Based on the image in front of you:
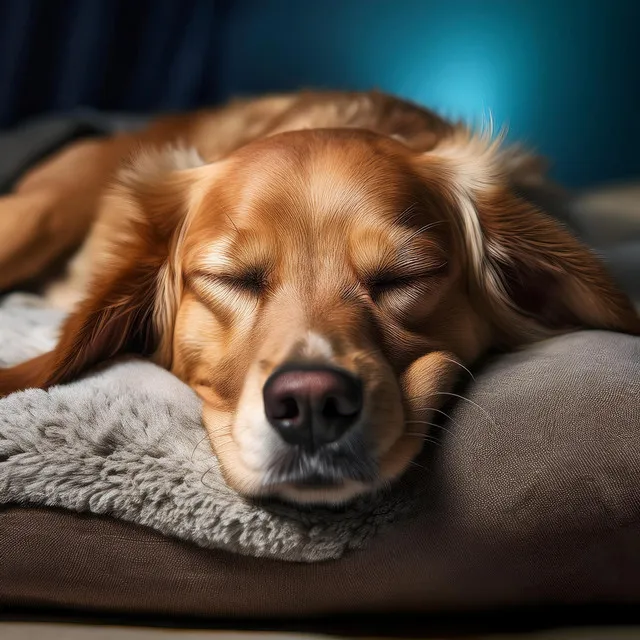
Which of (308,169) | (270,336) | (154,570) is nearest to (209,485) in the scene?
(154,570)

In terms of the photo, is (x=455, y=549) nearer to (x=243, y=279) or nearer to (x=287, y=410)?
(x=287, y=410)

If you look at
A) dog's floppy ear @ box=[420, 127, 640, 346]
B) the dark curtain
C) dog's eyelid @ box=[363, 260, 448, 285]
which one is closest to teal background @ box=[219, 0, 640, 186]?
the dark curtain

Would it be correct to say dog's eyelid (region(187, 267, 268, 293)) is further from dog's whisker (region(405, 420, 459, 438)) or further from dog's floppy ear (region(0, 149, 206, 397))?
dog's whisker (region(405, 420, 459, 438))

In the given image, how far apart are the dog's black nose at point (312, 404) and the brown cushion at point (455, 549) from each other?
0.23m

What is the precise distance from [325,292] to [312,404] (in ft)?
1.15

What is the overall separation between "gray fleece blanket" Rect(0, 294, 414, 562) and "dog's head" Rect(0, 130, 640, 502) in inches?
2.2

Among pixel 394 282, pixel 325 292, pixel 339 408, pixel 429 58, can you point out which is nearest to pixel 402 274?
pixel 394 282

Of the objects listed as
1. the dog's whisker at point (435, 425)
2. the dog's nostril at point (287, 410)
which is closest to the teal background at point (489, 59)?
the dog's whisker at point (435, 425)

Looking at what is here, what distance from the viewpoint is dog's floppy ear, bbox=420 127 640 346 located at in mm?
1791

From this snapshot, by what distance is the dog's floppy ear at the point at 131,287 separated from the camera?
1708 mm

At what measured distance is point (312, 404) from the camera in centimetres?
119

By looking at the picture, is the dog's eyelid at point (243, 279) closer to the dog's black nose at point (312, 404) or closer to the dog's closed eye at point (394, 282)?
the dog's closed eye at point (394, 282)

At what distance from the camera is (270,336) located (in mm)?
1410

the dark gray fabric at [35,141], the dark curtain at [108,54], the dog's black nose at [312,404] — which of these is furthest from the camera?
the dark curtain at [108,54]
